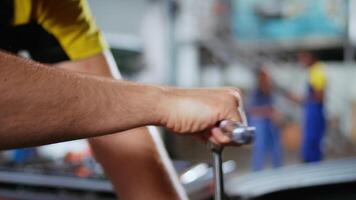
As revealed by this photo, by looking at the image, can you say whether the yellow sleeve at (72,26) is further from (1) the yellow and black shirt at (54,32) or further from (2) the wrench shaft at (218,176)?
(2) the wrench shaft at (218,176)

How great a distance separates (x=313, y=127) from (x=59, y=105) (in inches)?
255

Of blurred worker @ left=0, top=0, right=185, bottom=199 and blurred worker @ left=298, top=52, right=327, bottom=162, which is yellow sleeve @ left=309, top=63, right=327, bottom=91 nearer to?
blurred worker @ left=298, top=52, right=327, bottom=162

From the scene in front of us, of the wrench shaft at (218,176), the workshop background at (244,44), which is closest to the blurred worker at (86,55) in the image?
the wrench shaft at (218,176)

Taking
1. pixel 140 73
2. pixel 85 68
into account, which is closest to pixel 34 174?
pixel 85 68

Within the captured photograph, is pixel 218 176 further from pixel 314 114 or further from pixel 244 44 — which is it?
pixel 244 44

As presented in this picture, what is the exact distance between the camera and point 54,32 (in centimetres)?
125

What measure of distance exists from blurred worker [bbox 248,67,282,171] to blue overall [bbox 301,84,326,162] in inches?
15.4

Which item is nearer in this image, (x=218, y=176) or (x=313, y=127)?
(x=218, y=176)

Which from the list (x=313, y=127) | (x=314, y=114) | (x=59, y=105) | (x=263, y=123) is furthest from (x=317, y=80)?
(x=59, y=105)

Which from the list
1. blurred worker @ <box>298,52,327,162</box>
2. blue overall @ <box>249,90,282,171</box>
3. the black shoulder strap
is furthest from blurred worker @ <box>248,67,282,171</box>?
the black shoulder strap

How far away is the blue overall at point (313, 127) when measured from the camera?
274 inches

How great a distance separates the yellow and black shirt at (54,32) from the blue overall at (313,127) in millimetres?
5880

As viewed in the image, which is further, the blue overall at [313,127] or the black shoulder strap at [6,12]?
the blue overall at [313,127]

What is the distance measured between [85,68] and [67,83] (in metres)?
0.47
